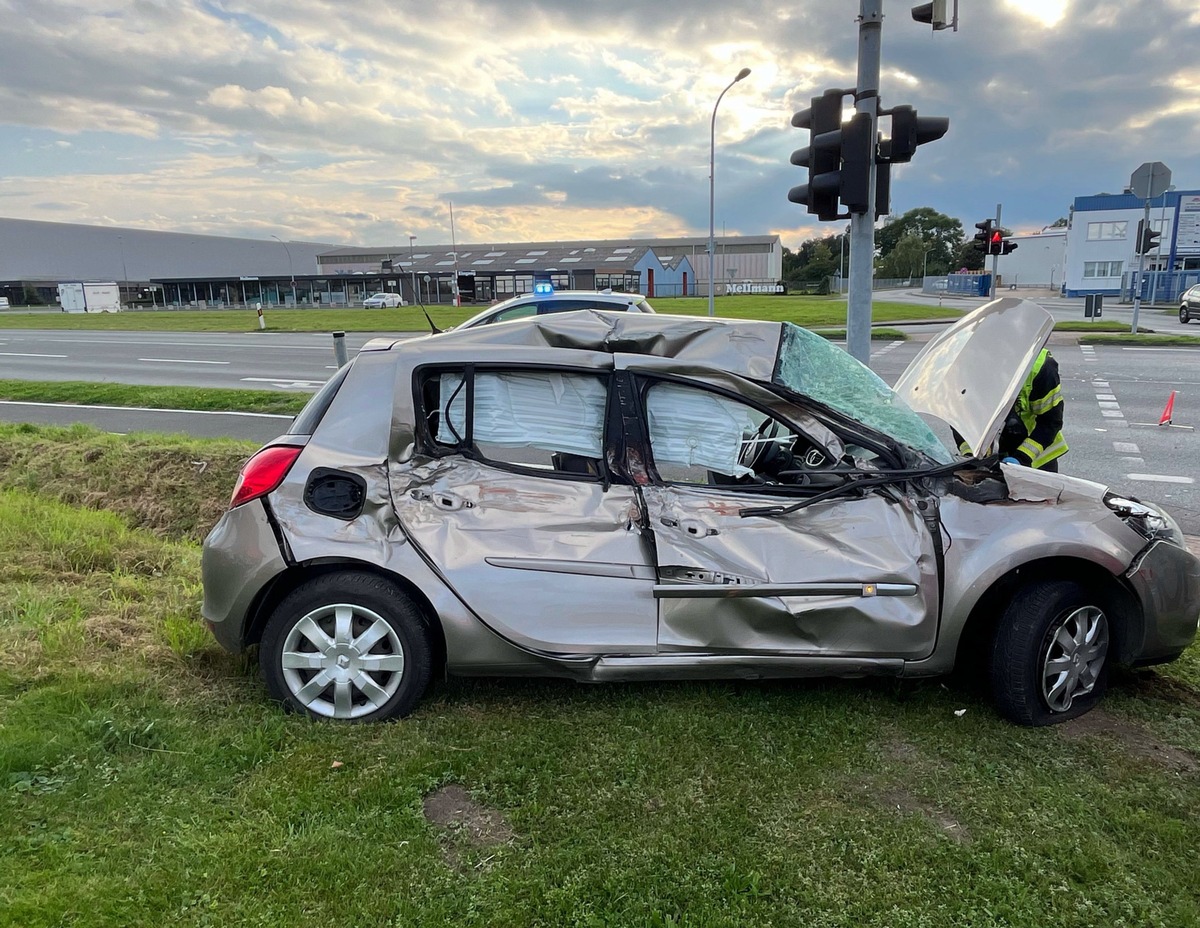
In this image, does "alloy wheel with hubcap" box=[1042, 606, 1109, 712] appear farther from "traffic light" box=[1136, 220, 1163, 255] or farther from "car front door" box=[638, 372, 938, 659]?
"traffic light" box=[1136, 220, 1163, 255]

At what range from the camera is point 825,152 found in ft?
21.9

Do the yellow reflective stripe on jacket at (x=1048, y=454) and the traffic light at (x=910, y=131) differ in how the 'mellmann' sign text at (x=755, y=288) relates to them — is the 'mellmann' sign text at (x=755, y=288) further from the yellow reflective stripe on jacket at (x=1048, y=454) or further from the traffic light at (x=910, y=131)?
the yellow reflective stripe on jacket at (x=1048, y=454)

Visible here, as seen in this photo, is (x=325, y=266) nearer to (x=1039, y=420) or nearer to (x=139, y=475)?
(x=139, y=475)

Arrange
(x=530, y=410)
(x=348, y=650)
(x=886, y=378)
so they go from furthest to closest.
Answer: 1. (x=886, y=378)
2. (x=530, y=410)
3. (x=348, y=650)

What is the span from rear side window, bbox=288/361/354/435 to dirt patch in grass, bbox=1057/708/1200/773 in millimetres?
3343

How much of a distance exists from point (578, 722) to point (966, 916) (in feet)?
5.06

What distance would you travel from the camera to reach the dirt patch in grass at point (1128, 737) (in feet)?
10.2

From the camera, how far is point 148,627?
13.7 ft

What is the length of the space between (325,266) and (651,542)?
105397mm

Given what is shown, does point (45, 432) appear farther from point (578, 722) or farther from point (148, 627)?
point (578, 722)

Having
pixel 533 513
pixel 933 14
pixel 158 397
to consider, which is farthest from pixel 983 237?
pixel 533 513

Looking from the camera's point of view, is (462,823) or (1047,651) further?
(1047,651)

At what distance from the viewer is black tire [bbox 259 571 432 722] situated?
10.6ft

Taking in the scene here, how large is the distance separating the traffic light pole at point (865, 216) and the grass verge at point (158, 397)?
764 centimetres
